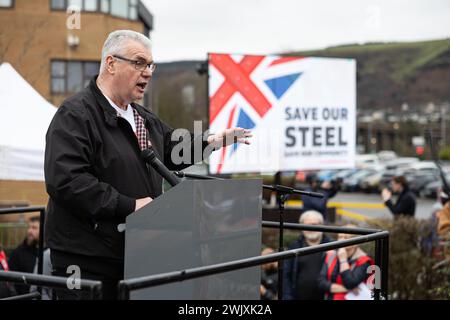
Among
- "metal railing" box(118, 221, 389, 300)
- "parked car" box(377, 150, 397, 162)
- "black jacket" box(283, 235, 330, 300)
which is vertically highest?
"parked car" box(377, 150, 397, 162)

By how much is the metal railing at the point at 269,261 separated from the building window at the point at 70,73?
76.8 ft

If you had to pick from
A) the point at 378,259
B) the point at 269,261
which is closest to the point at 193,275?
the point at 269,261

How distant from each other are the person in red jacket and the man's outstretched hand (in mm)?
3302

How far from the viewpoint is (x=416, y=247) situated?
966 cm

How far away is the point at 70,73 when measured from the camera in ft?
96.2

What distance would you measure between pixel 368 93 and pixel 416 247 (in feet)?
413

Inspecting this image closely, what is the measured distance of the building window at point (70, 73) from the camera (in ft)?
87.3

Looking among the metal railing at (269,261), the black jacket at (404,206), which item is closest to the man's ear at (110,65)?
the metal railing at (269,261)

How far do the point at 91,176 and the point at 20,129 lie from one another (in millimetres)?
4214

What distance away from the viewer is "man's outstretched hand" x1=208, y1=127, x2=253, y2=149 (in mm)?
3272

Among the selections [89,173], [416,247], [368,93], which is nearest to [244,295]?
[89,173]

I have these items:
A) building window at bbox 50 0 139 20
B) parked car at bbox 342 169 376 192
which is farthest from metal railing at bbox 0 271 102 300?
parked car at bbox 342 169 376 192

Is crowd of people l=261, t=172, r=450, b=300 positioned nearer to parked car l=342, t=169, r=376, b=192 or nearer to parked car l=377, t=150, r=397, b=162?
parked car l=342, t=169, r=376, b=192

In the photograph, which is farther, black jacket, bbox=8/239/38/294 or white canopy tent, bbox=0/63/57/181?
black jacket, bbox=8/239/38/294
